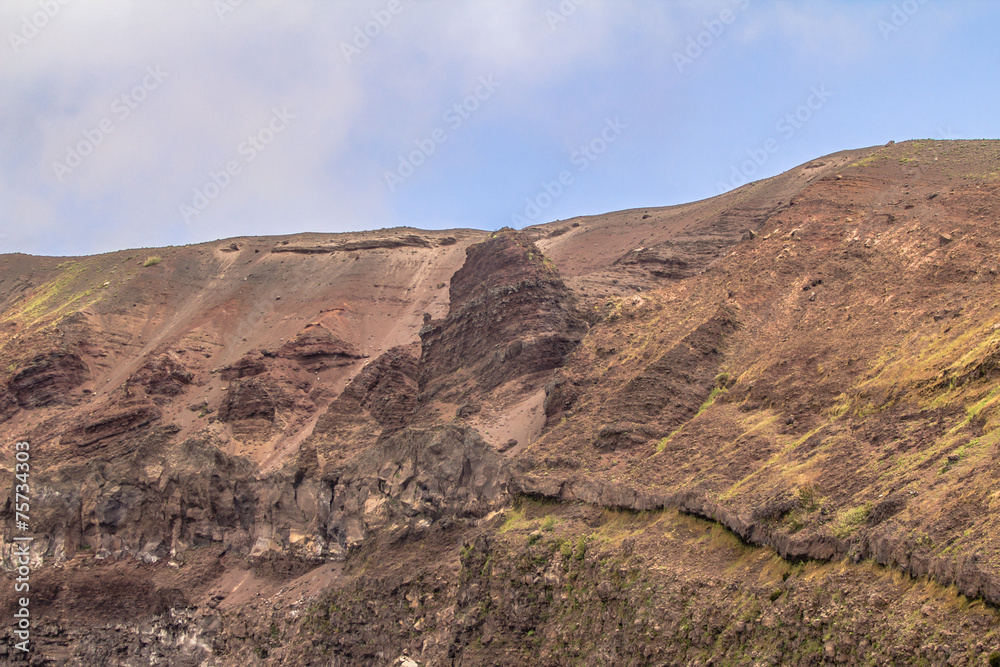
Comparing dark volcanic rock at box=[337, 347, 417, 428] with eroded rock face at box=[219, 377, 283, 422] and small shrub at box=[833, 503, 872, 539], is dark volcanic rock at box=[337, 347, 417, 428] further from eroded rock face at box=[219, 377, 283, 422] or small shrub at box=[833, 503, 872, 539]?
small shrub at box=[833, 503, 872, 539]

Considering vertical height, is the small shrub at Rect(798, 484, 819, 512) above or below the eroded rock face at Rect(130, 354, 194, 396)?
below

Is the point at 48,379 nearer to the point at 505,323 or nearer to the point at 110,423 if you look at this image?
the point at 110,423

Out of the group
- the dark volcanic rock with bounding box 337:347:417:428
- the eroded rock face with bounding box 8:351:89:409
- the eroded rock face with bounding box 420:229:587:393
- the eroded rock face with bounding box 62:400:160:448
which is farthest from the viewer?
the eroded rock face with bounding box 8:351:89:409

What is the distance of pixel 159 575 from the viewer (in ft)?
150

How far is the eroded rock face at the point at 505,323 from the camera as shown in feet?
145

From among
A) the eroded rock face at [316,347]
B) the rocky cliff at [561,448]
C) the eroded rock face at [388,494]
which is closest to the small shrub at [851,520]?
the rocky cliff at [561,448]

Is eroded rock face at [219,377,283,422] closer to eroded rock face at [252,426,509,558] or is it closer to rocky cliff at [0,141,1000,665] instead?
rocky cliff at [0,141,1000,665]

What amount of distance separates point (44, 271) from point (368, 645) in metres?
67.1

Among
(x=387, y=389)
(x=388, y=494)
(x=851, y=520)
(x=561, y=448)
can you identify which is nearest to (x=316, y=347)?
(x=387, y=389)

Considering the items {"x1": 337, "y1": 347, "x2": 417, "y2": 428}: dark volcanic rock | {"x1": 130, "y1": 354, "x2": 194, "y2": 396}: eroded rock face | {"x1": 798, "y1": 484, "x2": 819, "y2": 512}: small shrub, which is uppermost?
{"x1": 130, "y1": 354, "x2": 194, "y2": 396}: eroded rock face

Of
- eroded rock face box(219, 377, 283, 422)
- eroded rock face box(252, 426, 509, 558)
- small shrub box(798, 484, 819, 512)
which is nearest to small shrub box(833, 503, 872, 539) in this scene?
small shrub box(798, 484, 819, 512)

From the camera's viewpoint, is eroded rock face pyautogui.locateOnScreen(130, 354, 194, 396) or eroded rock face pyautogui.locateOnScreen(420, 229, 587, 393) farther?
eroded rock face pyautogui.locateOnScreen(130, 354, 194, 396)

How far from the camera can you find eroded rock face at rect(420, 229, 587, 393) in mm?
44094

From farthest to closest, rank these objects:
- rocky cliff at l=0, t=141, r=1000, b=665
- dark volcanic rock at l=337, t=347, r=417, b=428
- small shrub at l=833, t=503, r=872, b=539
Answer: dark volcanic rock at l=337, t=347, r=417, b=428 < rocky cliff at l=0, t=141, r=1000, b=665 < small shrub at l=833, t=503, r=872, b=539
